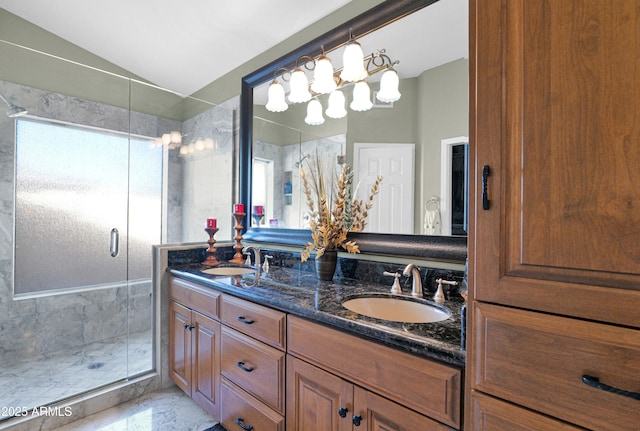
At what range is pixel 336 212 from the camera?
5.79ft

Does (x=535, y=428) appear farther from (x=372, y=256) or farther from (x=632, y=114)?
(x=372, y=256)

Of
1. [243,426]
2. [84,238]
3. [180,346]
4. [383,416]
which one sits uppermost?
[84,238]

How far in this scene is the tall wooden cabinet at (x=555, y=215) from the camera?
0.58m

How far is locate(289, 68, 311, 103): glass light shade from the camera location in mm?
2053

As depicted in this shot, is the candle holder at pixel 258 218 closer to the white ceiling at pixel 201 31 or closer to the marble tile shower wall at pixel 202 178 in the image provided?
the marble tile shower wall at pixel 202 178

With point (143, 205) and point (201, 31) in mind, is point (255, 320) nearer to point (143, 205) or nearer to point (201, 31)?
point (143, 205)

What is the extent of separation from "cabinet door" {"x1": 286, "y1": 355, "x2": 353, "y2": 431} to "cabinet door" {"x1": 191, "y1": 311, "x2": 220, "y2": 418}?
592 millimetres

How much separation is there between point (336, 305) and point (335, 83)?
129 centimetres

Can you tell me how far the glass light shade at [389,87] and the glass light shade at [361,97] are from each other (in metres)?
0.07

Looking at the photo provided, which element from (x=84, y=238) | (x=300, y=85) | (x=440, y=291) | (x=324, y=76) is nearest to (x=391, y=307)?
(x=440, y=291)

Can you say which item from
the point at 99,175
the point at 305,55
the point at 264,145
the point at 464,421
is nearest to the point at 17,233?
the point at 99,175

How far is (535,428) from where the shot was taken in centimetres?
67

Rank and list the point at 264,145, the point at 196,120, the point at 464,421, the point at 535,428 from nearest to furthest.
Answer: the point at 535,428
the point at 464,421
the point at 264,145
the point at 196,120

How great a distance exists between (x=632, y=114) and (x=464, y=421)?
745 mm
